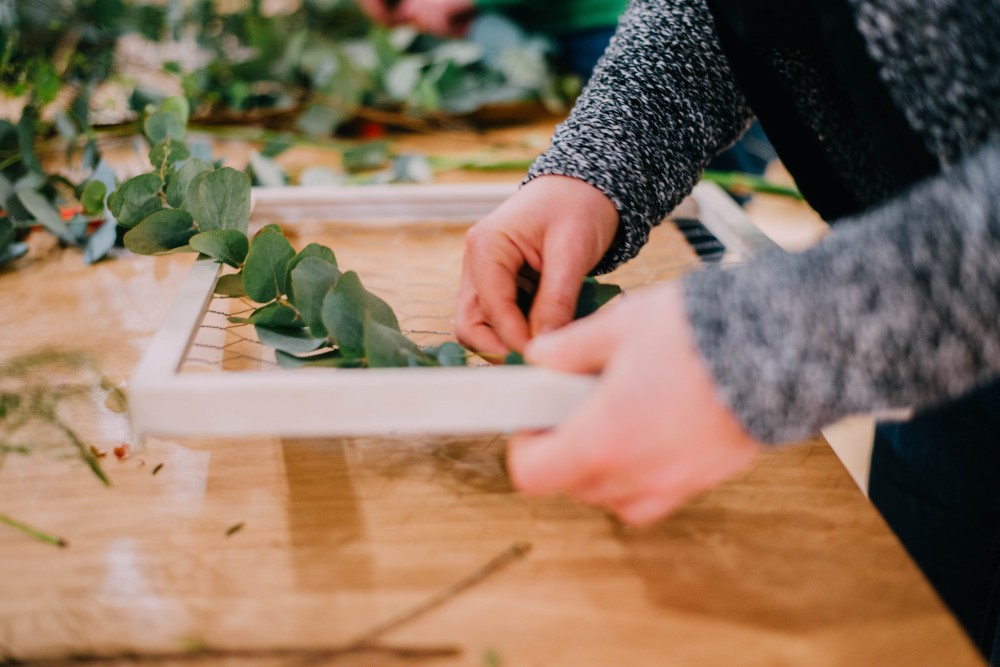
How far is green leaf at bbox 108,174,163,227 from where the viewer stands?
0.46 metres

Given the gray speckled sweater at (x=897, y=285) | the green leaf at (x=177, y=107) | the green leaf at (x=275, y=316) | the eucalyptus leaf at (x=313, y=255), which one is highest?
the gray speckled sweater at (x=897, y=285)

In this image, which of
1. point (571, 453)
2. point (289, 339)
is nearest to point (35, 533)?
point (289, 339)

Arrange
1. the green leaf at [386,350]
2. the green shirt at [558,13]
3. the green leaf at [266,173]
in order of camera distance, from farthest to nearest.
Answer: the green shirt at [558,13], the green leaf at [266,173], the green leaf at [386,350]

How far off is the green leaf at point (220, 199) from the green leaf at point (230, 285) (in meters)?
0.04

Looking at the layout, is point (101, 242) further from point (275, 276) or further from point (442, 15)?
point (442, 15)

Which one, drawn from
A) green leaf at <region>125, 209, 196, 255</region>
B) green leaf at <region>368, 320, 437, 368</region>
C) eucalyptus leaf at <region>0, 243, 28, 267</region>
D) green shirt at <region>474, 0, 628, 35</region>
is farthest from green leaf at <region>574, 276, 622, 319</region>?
green shirt at <region>474, 0, 628, 35</region>

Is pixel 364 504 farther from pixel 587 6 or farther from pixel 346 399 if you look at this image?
pixel 587 6

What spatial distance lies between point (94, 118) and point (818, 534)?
0.91m

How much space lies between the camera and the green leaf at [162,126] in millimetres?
608

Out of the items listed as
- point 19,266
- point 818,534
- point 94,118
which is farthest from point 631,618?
point 94,118

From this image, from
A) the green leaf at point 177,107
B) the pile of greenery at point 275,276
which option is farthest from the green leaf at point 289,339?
the green leaf at point 177,107

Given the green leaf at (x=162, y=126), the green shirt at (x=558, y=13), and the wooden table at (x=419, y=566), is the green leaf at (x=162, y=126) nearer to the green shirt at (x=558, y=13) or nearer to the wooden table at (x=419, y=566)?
the wooden table at (x=419, y=566)

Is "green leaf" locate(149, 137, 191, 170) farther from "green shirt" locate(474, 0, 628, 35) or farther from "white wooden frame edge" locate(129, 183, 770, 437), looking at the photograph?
"green shirt" locate(474, 0, 628, 35)

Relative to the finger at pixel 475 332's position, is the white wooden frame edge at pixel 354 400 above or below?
above
